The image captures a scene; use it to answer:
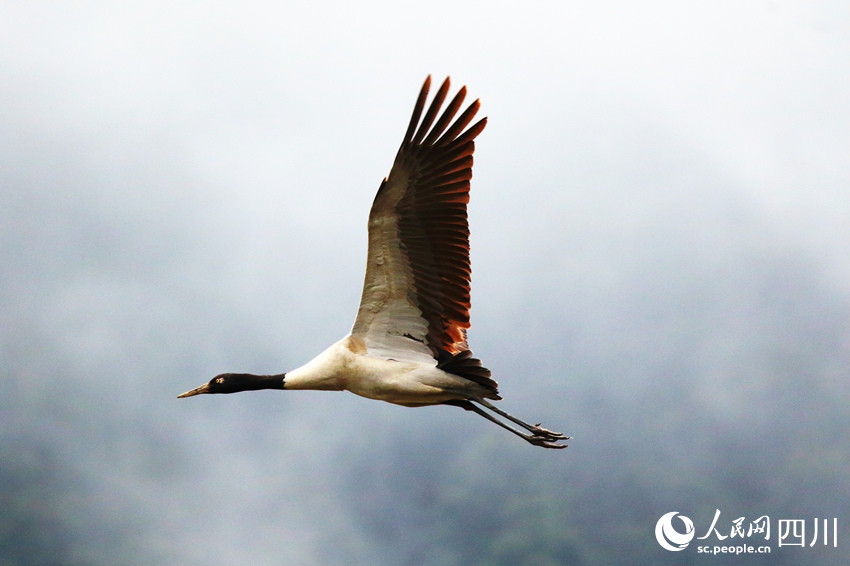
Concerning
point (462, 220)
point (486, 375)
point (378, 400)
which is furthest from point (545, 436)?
point (462, 220)

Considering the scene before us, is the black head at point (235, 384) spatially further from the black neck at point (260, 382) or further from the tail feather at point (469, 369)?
the tail feather at point (469, 369)

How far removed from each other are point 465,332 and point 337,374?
1.70 metres

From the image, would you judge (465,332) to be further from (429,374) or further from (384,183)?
(384,183)

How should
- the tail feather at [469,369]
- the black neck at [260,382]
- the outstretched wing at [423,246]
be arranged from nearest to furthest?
the outstretched wing at [423,246] < the tail feather at [469,369] < the black neck at [260,382]

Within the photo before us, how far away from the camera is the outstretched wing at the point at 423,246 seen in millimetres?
11914

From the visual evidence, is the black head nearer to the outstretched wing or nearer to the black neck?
the black neck

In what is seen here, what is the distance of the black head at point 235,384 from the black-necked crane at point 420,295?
71mm

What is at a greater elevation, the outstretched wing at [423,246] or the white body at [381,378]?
the outstretched wing at [423,246]

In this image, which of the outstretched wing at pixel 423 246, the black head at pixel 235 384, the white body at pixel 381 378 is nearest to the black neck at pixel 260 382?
the black head at pixel 235 384

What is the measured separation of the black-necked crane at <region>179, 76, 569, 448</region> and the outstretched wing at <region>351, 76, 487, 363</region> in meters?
0.01

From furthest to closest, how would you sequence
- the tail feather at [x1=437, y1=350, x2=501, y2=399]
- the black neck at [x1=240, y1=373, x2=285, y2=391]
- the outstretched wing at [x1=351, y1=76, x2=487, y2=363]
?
the black neck at [x1=240, y1=373, x2=285, y2=391], the tail feather at [x1=437, y1=350, x2=501, y2=399], the outstretched wing at [x1=351, y1=76, x2=487, y2=363]

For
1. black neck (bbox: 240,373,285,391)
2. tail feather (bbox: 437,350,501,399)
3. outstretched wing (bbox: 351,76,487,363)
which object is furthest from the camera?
black neck (bbox: 240,373,285,391)

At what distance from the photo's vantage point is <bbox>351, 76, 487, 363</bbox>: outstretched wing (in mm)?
11914

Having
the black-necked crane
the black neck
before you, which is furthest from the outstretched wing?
the black neck
